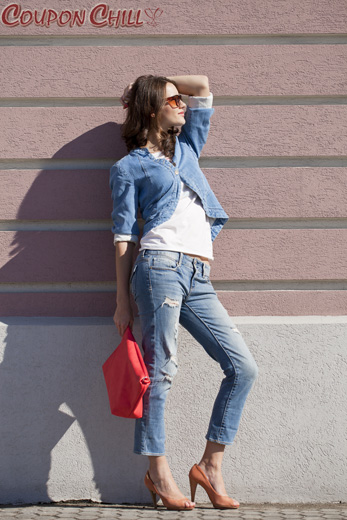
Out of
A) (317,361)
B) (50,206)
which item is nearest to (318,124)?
(317,361)

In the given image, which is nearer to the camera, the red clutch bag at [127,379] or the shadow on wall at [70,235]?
the red clutch bag at [127,379]

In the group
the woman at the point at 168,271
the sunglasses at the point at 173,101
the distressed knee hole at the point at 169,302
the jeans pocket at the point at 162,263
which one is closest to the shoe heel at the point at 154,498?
the woman at the point at 168,271

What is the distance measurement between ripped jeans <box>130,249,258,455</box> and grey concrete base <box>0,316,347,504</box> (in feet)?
1.29

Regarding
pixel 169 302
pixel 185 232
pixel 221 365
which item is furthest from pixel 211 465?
pixel 185 232

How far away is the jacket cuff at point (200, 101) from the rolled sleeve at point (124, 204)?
0.56 metres

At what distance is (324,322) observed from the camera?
12.4ft

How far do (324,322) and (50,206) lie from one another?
1.76 metres

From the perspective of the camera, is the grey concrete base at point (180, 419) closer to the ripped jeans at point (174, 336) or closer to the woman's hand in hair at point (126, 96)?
the ripped jeans at point (174, 336)

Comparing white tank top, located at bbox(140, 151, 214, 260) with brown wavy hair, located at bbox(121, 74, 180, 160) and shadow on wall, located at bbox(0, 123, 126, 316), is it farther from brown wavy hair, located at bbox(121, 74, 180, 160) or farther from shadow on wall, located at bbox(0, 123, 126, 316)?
shadow on wall, located at bbox(0, 123, 126, 316)

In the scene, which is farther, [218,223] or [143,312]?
[218,223]

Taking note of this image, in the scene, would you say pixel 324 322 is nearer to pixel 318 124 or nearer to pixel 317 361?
pixel 317 361

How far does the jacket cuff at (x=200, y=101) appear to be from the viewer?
358 cm

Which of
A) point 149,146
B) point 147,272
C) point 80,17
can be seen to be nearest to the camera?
point 147,272

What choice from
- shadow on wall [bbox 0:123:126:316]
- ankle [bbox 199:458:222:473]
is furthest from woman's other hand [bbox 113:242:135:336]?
ankle [bbox 199:458:222:473]
